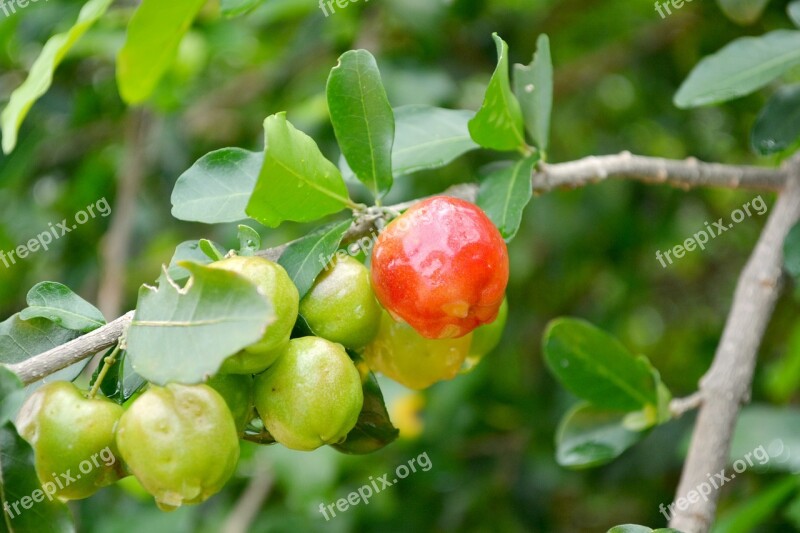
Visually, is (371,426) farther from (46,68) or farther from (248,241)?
(46,68)

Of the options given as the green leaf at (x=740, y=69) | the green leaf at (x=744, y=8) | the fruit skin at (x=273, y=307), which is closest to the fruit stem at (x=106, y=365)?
the fruit skin at (x=273, y=307)

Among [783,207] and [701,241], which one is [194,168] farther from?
[701,241]

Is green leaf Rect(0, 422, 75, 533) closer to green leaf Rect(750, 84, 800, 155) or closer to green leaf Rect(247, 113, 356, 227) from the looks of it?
green leaf Rect(247, 113, 356, 227)

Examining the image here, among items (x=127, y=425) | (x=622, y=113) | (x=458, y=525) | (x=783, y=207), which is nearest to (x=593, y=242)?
(x=622, y=113)

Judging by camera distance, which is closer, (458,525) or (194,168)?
(194,168)

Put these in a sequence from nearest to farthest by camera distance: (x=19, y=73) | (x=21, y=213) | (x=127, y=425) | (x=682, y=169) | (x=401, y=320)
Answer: (x=127, y=425) → (x=401, y=320) → (x=682, y=169) → (x=19, y=73) → (x=21, y=213)

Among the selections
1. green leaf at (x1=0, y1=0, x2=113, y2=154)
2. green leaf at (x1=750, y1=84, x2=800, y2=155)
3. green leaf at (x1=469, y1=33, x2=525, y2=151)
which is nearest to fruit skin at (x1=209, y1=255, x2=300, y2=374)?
green leaf at (x1=469, y1=33, x2=525, y2=151)

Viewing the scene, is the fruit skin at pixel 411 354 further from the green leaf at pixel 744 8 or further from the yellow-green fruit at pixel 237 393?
the green leaf at pixel 744 8
